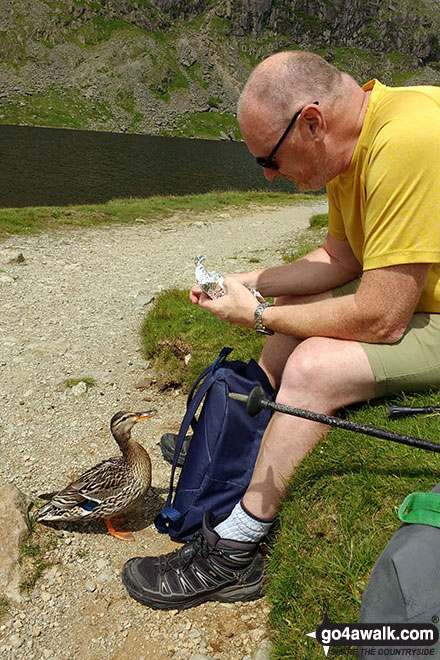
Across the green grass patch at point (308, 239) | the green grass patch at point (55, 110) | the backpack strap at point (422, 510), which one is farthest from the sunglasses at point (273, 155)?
the green grass patch at point (55, 110)

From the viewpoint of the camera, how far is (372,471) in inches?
141

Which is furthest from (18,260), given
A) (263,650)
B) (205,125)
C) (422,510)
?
(205,125)

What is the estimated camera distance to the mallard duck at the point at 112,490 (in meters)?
4.65

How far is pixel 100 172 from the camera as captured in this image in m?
57.4

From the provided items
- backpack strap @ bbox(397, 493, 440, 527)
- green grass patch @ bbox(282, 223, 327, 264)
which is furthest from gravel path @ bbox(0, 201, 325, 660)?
backpack strap @ bbox(397, 493, 440, 527)

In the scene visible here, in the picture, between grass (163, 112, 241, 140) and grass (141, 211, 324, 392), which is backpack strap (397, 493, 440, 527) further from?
grass (163, 112, 241, 140)

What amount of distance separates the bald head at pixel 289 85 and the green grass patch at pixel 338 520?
2145 millimetres

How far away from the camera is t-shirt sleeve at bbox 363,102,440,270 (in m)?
3.02

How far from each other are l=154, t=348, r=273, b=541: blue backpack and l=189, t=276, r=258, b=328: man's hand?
46 centimetres

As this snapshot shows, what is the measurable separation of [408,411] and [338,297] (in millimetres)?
966

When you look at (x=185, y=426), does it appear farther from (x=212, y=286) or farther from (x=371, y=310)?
(x=371, y=310)

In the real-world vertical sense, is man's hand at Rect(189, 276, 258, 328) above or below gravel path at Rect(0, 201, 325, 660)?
above

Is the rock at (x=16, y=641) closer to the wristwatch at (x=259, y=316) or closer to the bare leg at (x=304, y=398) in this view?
the bare leg at (x=304, y=398)

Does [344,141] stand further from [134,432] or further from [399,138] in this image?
[134,432]
